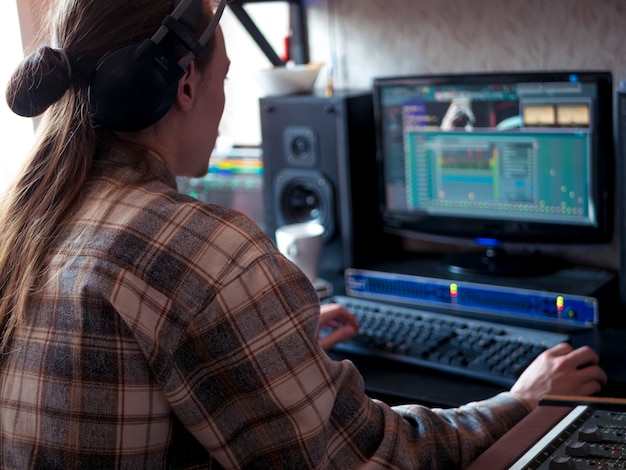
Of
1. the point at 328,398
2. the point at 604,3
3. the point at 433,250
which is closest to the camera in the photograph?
the point at 328,398

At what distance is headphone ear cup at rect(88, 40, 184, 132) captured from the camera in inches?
39.2

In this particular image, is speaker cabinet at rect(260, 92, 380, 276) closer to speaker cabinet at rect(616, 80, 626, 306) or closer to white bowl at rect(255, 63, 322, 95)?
white bowl at rect(255, 63, 322, 95)

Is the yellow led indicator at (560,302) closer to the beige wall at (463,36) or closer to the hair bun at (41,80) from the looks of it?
the beige wall at (463,36)

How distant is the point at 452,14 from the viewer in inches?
75.0

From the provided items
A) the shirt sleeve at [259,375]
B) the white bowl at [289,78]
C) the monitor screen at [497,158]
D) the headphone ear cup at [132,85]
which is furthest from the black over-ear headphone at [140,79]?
the white bowl at [289,78]

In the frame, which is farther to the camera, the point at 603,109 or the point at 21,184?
the point at 603,109

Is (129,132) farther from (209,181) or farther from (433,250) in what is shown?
(209,181)

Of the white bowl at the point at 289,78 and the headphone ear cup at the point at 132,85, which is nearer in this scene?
the headphone ear cup at the point at 132,85

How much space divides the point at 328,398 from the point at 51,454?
31 centimetres

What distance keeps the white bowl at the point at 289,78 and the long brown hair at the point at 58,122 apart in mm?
958

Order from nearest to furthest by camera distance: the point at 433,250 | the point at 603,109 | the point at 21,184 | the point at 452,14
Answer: the point at 21,184
the point at 603,109
the point at 452,14
the point at 433,250

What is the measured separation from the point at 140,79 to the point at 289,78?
1.03m

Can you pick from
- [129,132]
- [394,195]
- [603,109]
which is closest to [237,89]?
[394,195]

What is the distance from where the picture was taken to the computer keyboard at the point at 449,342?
1.40 m
